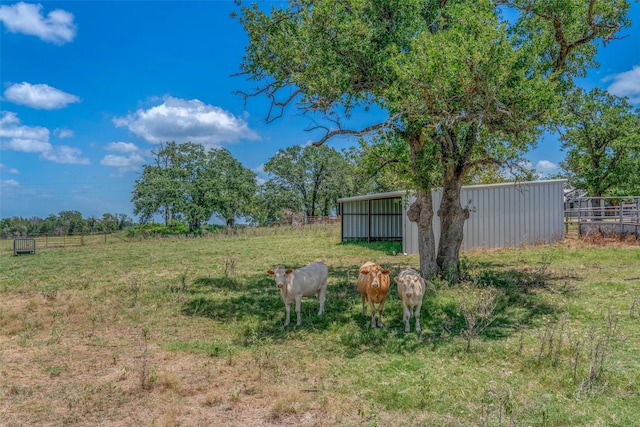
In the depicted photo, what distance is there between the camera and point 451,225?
1284 centimetres

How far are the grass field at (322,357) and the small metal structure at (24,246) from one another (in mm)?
17815

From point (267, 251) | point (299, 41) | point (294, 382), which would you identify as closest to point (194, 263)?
point (267, 251)

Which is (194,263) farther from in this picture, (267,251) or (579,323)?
(579,323)

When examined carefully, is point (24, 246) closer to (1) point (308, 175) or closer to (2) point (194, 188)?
(2) point (194, 188)

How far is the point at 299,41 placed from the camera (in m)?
11.4

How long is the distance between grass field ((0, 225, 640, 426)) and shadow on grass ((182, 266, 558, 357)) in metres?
0.05

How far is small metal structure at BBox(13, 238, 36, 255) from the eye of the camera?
27672 millimetres

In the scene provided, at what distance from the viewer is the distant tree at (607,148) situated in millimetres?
31688

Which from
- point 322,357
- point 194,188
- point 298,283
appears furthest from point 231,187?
point 322,357

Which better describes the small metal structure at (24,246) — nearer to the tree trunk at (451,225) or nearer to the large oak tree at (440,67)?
the large oak tree at (440,67)

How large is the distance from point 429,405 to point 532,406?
3.69 feet

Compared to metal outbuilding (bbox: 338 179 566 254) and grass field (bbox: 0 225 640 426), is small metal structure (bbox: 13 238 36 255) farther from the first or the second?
metal outbuilding (bbox: 338 179 566 254)

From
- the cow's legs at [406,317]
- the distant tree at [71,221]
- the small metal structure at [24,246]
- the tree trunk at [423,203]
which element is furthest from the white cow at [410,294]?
the distant tree at [71,221]

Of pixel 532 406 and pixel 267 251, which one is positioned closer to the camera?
pixel 532 406
